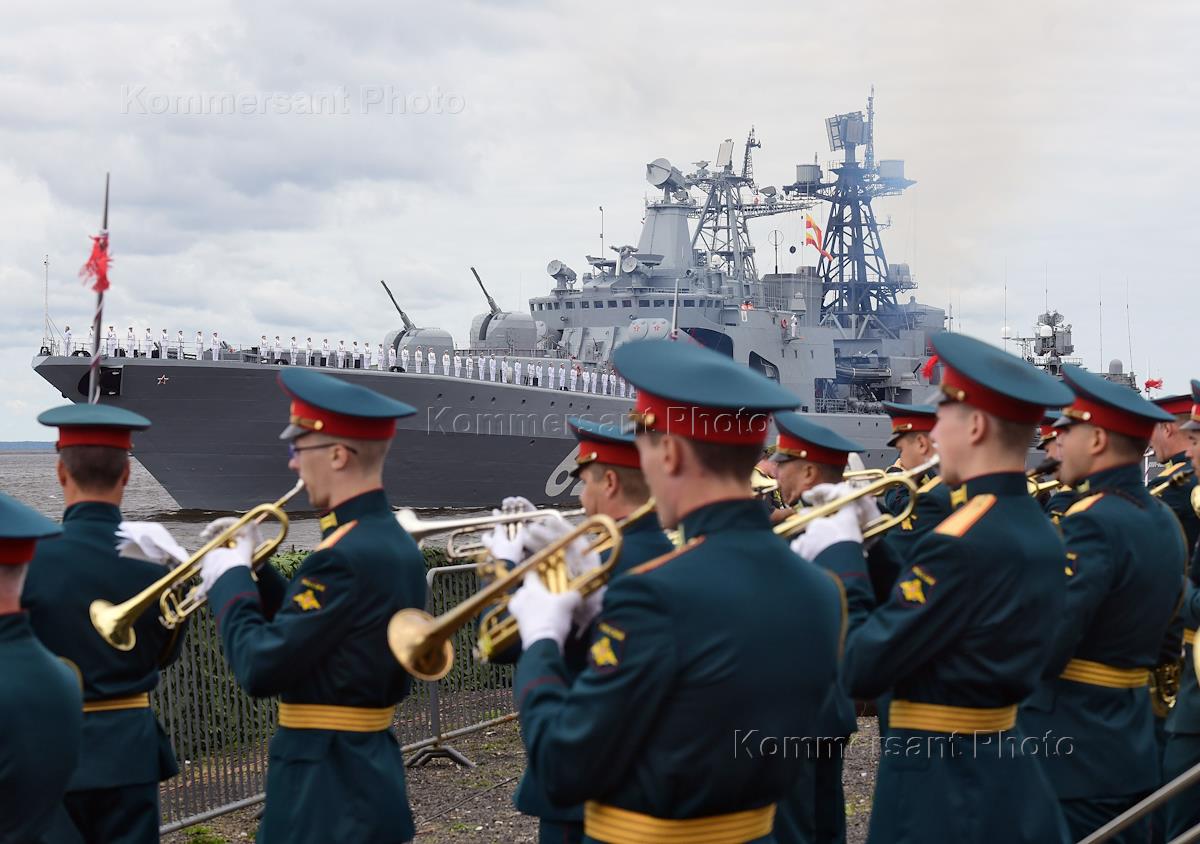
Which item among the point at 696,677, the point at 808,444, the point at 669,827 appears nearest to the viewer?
the point at 696,677

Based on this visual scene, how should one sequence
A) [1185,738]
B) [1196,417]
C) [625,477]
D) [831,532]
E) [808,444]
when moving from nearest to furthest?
[831,532] < [625,477] < [1185,738] < [808,444] < [1196,417]

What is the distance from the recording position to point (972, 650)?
11.6 feet

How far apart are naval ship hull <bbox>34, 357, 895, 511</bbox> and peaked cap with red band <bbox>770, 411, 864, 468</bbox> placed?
2595 centimetres

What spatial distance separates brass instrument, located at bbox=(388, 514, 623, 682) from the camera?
2828 mm

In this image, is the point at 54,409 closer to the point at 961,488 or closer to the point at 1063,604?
the point at 961,488

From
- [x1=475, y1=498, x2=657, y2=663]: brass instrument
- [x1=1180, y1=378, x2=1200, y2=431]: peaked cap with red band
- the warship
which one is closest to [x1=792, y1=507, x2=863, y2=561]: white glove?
[x1=475, y1=498, x2=657, y2=663]: brass instrument

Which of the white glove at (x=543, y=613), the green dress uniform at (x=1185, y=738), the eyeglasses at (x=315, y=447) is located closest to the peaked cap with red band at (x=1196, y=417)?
the green dress uniform at (x=1185, y=738)

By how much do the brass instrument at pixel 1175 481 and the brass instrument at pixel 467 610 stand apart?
5.00 m

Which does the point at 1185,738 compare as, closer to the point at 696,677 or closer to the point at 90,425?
the point at 696,677

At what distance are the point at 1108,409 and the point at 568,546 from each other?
245 cm

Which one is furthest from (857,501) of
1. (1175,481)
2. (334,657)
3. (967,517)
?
Result: (1175,481)

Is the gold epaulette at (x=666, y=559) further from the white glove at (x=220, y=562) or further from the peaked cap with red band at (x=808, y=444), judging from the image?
the peaked cap with red band at (x=808, y=444)

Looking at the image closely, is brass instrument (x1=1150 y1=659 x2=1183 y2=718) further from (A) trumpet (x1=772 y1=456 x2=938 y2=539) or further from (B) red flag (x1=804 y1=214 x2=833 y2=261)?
(B) red flag (x1=804 y1=214 x2=833 y2=261)

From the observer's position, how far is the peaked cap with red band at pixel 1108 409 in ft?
15.0
